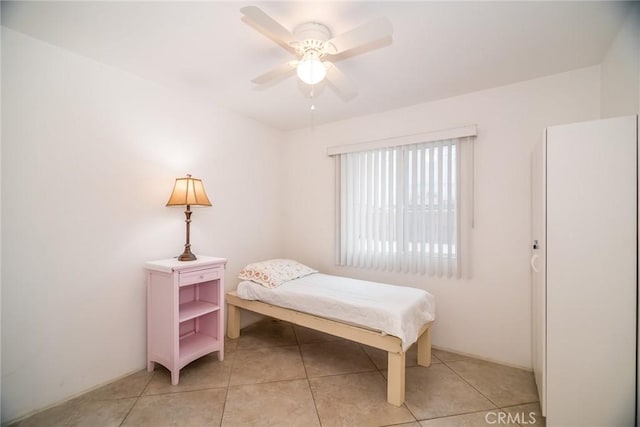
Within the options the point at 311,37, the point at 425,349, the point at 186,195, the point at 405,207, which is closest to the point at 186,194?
the point at 186,195

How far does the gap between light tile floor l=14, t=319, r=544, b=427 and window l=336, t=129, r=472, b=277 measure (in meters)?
0.90

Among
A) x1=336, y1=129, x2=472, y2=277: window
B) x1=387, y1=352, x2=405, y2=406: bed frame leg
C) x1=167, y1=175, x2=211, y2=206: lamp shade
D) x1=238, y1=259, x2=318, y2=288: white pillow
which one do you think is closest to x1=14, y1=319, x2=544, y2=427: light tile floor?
x1=387, y1=352, x2=405, y2=406: bed frame leg

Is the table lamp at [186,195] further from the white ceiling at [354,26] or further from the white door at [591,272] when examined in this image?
the white door at [591,272]

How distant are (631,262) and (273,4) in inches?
92.2

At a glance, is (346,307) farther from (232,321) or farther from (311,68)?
(311,68)

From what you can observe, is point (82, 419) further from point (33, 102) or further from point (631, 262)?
point (631, 262)

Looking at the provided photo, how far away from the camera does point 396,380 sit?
184cm

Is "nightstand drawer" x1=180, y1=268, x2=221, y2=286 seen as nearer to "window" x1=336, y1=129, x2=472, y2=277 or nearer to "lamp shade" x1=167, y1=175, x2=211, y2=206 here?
"lamp shade" x1=167, y1=175, x2=211, y2=206

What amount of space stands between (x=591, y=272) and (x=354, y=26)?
1.95m

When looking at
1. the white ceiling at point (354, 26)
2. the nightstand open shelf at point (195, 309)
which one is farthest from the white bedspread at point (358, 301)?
the white ceiling at point (354, 26)

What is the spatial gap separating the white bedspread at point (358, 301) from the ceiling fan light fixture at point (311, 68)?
5.34ft

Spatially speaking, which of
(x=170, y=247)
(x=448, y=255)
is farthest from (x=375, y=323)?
(x=170, y=247)

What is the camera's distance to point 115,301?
6.92ft

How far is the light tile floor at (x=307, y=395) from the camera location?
170 cm
